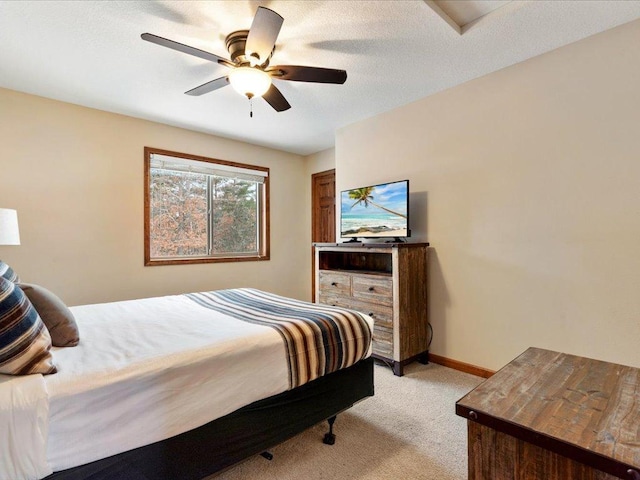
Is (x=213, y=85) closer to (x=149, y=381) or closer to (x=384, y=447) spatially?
(x=149, y=381)

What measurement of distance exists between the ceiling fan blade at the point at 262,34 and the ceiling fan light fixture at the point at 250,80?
0.07 m

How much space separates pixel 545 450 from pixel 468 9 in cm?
232

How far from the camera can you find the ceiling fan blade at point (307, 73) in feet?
6.52

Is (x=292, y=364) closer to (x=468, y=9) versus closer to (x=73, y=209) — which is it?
A: (x=468, y=9)

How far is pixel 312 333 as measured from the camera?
5.49 feet

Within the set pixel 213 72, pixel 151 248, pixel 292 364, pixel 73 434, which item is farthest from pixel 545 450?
pixel 151 248

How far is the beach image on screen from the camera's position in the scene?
295cm

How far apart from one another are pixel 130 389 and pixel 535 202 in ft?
9.13

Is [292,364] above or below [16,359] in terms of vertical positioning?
below

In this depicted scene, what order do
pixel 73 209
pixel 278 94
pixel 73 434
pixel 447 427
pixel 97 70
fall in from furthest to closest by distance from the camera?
1. pixel 73 209
2. pixel 97 70
3. pixel 278 94
4. pixel 447 427
5. pixel 73 434

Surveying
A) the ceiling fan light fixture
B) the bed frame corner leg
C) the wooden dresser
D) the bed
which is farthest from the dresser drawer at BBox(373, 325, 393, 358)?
the ceiling fan light fixture

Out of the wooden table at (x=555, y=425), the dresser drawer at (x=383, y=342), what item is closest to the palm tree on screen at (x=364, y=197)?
the dresser drawer at (x=383, y=342)

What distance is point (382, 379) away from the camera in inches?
104

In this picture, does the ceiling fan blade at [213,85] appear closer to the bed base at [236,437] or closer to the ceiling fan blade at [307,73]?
the ceiling fan blade at [307,73]
